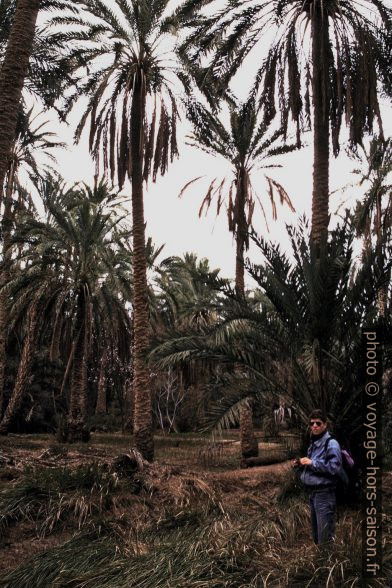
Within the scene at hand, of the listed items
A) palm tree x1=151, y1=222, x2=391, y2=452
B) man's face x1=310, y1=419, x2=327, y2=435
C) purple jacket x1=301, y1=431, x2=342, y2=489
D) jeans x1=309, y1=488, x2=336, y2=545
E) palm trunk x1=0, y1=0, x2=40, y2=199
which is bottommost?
jeans x1=309, y1=488, x2=336, y2=545

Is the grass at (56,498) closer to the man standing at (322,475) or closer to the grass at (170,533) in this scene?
the grass at (170,533)

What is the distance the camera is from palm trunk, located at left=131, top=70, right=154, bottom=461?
1488 cm

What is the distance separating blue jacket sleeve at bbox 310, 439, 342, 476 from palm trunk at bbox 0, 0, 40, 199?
572 cm

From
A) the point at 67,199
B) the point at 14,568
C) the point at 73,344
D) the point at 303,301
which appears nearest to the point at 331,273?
the point at 303,301

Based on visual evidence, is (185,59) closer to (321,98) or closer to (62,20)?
(62,20)

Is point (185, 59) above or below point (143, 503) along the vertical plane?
above

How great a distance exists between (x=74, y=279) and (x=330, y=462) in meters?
16.5

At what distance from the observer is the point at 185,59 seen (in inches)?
607

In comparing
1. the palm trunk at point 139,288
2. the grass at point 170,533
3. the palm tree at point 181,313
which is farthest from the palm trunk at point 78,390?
the grass at point 170,533

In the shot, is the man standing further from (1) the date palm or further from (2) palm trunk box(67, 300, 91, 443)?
(2) palm trunk box(67, 300, 91, 443)

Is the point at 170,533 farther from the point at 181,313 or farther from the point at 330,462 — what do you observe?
the point at 181,313

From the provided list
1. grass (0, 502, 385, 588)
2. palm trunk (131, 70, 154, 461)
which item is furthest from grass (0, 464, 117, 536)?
palm trunk (131, 70, 154, 461)

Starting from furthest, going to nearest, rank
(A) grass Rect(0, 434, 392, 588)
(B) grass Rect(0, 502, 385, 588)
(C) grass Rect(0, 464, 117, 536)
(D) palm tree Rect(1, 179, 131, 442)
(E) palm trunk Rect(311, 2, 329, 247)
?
(D) palm tree Rect(1, 179, 131, 442)
(E) palm trunk Rect(311, 2, 329, 247)
(C) grass Rect(0, 464, 117, 536)
(A) grass Rect(0, 434, 392, 588)
(B) grass Rect(0, 502, 385, 588)

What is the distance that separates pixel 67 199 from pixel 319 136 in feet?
Result: 44.0
